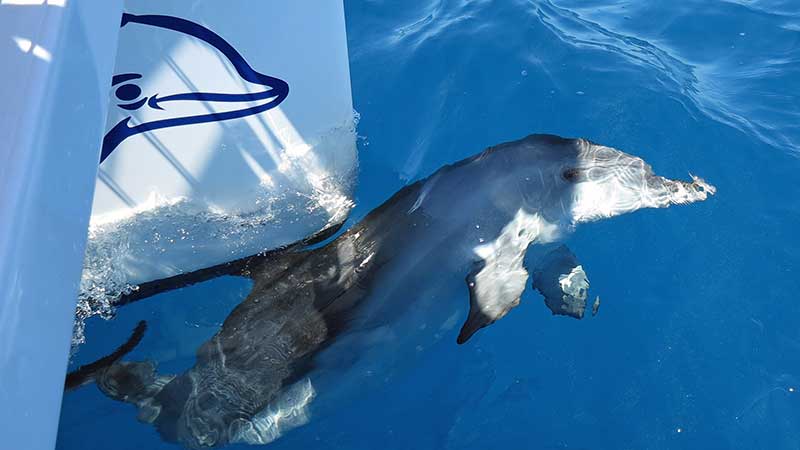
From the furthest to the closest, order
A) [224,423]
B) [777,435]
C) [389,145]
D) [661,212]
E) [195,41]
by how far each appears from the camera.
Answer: [389,145], [661,212], [777,435], [224,423], [195,41]

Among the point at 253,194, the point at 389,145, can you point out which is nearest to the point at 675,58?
the point at 389,145

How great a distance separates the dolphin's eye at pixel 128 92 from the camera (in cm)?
398

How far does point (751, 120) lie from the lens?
22.0 ft

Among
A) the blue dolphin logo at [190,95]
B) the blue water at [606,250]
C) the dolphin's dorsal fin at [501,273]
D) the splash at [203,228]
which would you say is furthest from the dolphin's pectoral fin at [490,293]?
the blue dolphin logo at [190,95]

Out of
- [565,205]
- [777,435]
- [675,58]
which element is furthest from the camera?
[675,58]

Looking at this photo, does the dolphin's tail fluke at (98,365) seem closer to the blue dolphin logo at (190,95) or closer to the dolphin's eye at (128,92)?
the blue dolphin logo at (190,95)

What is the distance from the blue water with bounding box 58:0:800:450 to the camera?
470cm

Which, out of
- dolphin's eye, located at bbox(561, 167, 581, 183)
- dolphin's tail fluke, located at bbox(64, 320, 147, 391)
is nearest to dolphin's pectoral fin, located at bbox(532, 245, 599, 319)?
dolphin's eye, located at bbox(561, 167, 581, 183)

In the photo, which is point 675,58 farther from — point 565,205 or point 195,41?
point 195,41

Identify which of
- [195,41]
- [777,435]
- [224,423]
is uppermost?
[195,41]

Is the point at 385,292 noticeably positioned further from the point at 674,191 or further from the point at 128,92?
the point at 674,191

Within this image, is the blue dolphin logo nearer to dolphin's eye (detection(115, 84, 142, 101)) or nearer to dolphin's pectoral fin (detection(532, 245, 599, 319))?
dolphin's eye (detection(115, 84, 142, 101))

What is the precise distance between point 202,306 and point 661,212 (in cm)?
359

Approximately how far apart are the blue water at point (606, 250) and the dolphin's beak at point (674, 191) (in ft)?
1.14
